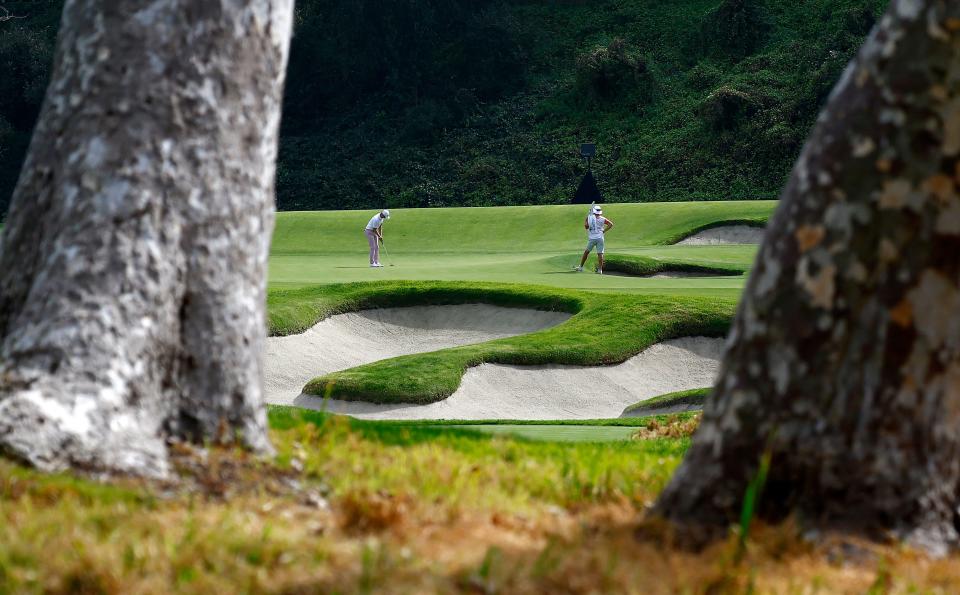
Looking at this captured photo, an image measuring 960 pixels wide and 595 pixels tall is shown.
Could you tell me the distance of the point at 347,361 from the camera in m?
17.0

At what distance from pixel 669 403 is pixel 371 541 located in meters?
10.2

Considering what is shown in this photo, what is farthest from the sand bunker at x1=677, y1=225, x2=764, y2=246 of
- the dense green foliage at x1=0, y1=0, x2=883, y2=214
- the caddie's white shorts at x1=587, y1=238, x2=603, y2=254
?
the dense green foliage at x1=0, y1=0, x2=883, y2=214

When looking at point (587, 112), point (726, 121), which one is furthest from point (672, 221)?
point (587, 112)

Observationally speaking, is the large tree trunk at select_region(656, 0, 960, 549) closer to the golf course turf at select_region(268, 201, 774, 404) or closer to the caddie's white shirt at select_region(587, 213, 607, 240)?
the golf course turf at select_region(268, 201, 774, 404)

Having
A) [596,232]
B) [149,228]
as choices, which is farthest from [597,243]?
[149,228]

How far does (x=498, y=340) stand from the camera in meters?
16.6

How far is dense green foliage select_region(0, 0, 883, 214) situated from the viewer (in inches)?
1880

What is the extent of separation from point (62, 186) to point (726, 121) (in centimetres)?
4572

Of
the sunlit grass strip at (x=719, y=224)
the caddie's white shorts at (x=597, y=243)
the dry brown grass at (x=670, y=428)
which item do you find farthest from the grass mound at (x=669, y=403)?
the sunlit grass strip at (x=719, y=224)

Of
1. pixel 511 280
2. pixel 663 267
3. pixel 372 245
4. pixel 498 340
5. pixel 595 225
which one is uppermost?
pixel 595 225

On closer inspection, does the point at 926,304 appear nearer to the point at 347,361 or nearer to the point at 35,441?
the point at 35,441

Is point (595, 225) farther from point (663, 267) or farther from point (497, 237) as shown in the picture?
point (497, 237)

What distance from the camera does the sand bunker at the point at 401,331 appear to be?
16812mm

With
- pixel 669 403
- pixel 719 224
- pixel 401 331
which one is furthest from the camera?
pixel 719 224
